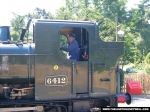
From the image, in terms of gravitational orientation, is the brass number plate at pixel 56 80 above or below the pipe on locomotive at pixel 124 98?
above

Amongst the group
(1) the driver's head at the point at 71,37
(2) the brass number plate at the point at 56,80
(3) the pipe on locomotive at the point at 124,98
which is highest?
(1) the driver's head at the point at 71,37

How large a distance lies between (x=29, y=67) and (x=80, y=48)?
1.69 meters

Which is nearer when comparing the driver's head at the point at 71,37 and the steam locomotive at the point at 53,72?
the steam locomotive at the point at 53,72

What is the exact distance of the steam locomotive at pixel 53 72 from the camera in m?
5.91

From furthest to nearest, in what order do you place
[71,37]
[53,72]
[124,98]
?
[124,98]
[71,37]
[53,72]

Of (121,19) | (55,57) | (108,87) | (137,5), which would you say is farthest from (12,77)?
(137,5)

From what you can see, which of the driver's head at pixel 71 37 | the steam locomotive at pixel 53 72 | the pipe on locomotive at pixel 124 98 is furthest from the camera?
the pipe on locomotive at pixel 124 98

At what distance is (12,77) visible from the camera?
232 inches

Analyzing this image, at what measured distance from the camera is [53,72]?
6.02 metres

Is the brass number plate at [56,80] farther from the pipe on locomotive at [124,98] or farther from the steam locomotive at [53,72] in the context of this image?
the pipe on locomotive at [124,98]

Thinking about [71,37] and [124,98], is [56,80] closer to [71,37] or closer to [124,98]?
[71,37]

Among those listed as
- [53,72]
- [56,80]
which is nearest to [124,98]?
[56,80]

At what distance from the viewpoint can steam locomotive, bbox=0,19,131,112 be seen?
591 cm

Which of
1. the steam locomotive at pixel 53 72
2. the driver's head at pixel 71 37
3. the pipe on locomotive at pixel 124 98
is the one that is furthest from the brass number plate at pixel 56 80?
the pipe on locomotive at pixel 124 98
